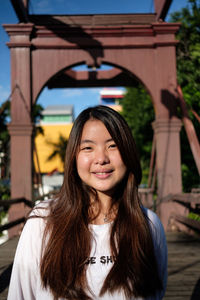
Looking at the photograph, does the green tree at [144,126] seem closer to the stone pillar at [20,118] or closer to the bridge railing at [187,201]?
the bridge railing at [187,201]

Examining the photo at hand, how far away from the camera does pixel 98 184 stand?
4.23 ft

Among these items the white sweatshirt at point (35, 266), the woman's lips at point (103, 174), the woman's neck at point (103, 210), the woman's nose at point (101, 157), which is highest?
the woman's nose at point (101, 157)

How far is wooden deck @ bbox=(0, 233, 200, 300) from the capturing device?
9.42ft

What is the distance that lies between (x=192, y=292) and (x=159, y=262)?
183 centimetres

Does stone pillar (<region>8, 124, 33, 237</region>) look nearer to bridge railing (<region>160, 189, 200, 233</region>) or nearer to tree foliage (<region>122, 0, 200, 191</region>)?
bridge railing (<region>160, 189, 200, 233</region>)

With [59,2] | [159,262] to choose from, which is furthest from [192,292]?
[59,2]

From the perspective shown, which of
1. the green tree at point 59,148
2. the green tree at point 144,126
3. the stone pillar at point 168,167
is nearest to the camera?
the stone pillar at point 168,167

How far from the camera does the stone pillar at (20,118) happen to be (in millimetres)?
6137

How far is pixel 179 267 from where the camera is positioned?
3.68 meters

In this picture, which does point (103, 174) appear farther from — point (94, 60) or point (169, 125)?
point (94, 60)

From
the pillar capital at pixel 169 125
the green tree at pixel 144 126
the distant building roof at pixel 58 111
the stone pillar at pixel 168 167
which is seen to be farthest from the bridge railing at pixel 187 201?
the distant building roof at pixel 58 111

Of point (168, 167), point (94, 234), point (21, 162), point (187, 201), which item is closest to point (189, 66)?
point (168, 167)

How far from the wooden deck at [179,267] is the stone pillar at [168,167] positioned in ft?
2.58

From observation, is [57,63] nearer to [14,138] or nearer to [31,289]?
[14,138]
